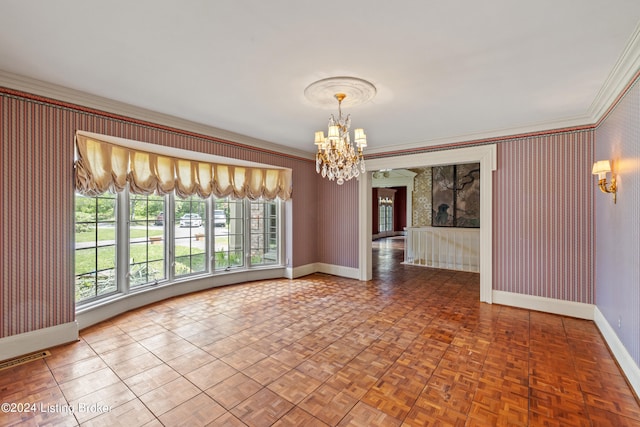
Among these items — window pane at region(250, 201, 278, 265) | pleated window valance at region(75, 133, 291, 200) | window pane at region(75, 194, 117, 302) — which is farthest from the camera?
window pane at region(250, 201, 278, 265)

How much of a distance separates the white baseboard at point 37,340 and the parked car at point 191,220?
2152 millimetres

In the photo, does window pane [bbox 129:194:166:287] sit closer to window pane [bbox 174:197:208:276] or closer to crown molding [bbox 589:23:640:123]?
window pane [bbox 174:197:208:276]

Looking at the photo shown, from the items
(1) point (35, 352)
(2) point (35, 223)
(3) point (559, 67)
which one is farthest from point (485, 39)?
(1) point (35, 352)

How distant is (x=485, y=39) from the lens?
218 centimetres

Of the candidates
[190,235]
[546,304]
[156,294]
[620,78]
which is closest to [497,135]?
[620,78]

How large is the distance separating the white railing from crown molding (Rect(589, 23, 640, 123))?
13.9 feet

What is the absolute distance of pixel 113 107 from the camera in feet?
11.4

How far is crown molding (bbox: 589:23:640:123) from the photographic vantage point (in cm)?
224

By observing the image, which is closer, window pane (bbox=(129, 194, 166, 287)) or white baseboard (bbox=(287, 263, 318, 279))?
window pane (bbox=(129, 194, 166, 287))

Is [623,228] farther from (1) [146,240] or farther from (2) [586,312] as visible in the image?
(1) [146,240]

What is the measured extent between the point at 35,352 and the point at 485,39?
508cm

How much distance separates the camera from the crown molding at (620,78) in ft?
7.34

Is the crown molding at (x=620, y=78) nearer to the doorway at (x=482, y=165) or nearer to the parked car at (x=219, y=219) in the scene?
the doorway at (x=482, y=165)

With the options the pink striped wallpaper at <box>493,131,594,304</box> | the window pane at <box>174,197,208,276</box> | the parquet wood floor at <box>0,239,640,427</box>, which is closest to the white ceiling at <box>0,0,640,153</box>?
the pink striped wallpaper at <box>493,131,594,304</box>
